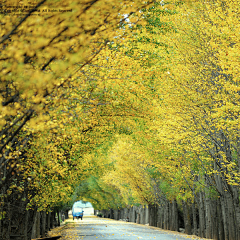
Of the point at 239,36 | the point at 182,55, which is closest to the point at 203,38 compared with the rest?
the point at 182,55

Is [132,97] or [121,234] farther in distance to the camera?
[121,234]

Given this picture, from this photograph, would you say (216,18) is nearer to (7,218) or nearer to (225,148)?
(225,148)

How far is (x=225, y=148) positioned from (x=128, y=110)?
234 inches

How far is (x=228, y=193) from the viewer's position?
63.3ft

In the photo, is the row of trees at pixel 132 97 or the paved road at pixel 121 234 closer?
the row of trees at pixel 132 97

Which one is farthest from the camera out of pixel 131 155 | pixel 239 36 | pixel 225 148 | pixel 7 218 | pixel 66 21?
pixel 131 155

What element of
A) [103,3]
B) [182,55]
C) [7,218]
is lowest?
[7,218]

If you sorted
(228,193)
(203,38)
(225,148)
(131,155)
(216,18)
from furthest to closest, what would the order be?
(131,155), (228,193), (225,148), (203,38), (216,18)

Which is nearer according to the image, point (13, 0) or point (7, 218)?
point (13, 0)

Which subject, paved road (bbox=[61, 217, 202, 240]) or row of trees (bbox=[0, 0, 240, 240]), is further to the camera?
paved road (bbox=[61, 217, 202, 240])

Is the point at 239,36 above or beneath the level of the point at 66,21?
above

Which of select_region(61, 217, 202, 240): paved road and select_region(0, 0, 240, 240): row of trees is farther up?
select_region(0, 0, 240, 240): row of trees

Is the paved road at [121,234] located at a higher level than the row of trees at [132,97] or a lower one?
lower

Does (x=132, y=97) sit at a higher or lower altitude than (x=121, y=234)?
higher
